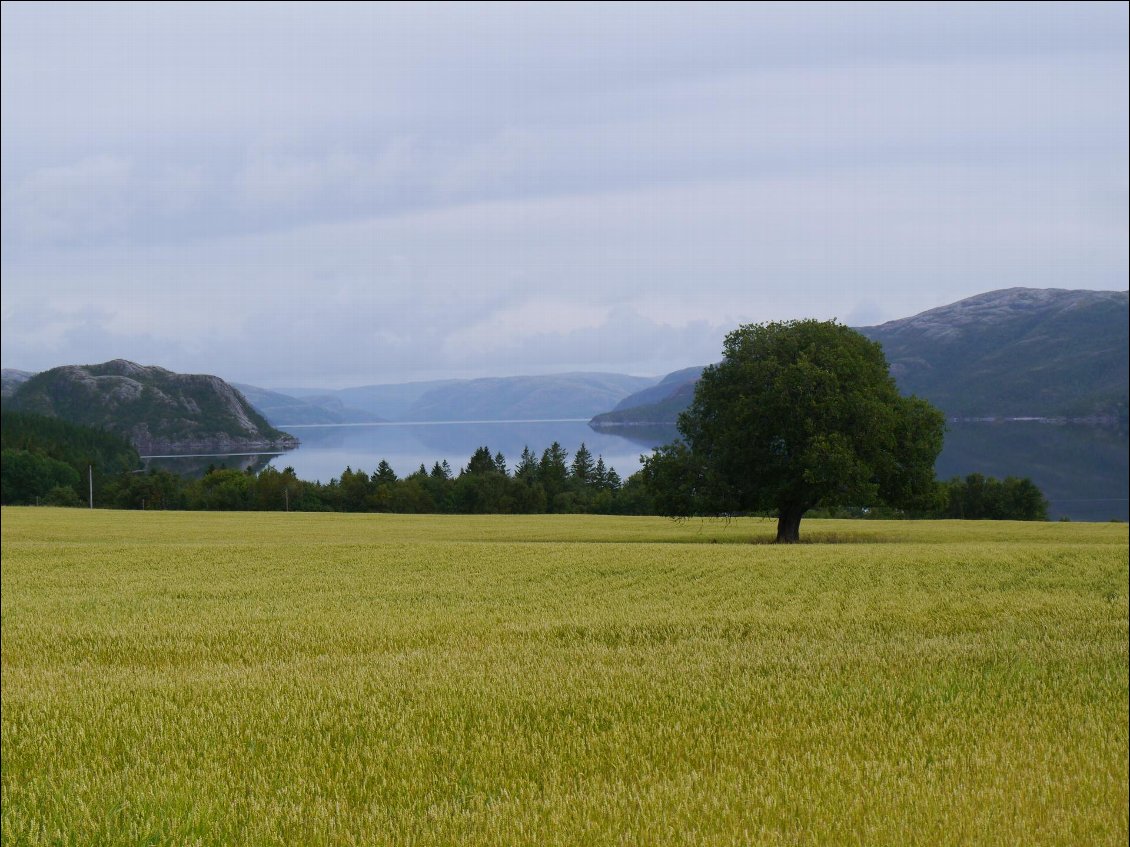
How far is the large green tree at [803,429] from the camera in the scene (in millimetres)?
37844

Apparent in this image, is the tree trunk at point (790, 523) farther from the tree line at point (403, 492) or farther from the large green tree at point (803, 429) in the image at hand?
the tree line at point (403, 492)

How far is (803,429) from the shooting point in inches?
1497

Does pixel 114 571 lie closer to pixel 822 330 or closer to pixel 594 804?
pixel 594 804

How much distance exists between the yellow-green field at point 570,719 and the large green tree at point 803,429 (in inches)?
796

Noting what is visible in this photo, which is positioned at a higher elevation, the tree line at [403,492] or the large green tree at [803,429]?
the large green tree at [803,429]

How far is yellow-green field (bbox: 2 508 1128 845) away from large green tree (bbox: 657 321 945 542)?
2021 centimetres

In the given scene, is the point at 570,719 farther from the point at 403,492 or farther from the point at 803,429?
the point at 403,492

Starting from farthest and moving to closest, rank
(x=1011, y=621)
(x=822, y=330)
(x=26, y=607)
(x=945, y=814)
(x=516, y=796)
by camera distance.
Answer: (x=822, y=330) → (x=26, y=607) → (x=1011, y=621) → (x=516, y=796) → (x=945, y=814)

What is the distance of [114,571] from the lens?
23.8 meters

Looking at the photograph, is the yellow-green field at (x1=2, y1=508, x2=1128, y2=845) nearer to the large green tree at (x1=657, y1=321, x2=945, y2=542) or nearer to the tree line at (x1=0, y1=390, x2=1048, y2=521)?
the large green tree at (x1=657, y1=321, x2=945, y2=542)

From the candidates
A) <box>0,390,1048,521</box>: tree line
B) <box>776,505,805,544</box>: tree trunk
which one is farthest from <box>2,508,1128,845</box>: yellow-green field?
<box>0,390,1048,521</box>: tree line

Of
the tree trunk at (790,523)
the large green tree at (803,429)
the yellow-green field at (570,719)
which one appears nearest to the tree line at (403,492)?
the tree trunk at (790,523)

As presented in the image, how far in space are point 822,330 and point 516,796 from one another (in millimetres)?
37119

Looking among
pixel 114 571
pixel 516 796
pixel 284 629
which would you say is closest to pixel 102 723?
pixel 516 796
